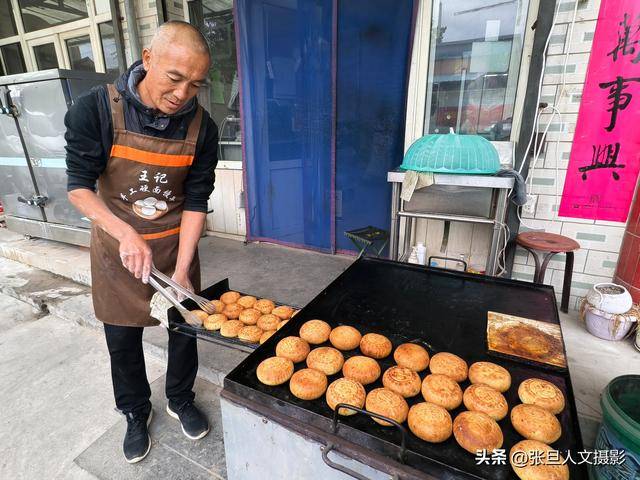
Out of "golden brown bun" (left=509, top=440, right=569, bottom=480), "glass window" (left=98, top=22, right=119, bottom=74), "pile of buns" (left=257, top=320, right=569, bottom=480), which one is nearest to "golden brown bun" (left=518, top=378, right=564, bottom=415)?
"pile of buns" (left=257, top=320, right=569, bottom=480)

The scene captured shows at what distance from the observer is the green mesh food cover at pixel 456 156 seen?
2.41 metres

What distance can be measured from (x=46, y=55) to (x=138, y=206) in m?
6.24

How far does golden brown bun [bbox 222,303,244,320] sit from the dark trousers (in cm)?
40

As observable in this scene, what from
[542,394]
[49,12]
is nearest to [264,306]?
[542,394]

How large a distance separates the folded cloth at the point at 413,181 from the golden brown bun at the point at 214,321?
169cm

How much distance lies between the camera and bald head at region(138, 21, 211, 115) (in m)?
1.32

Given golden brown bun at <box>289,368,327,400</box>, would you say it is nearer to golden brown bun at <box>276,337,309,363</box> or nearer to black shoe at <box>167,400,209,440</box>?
golden brown bun at <box>276,337,309,363</box>

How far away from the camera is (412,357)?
4.14ft

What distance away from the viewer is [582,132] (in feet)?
9.18

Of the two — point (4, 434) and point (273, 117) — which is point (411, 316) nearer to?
point (4, 434)

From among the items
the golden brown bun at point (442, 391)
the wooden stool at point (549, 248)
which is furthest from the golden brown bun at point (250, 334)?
the wooden stool at point (549, 248)

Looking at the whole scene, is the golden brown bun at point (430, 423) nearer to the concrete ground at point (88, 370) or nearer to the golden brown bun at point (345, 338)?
the golden brown bun at point (345, 338)

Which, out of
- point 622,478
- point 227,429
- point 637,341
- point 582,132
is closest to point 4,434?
point 227,429

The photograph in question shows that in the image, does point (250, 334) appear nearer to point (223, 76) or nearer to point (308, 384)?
point (308, 384)
